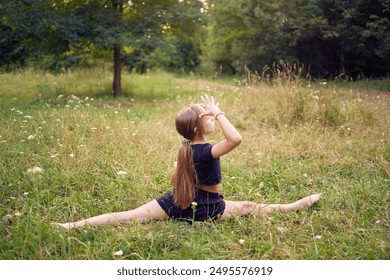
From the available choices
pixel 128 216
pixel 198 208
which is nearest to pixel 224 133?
pixel 198 208

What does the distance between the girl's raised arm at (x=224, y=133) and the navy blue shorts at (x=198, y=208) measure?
0.40 meters

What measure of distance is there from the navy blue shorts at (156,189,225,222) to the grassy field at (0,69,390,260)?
7 centimetres

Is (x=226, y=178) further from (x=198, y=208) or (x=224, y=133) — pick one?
(x=224, y=133)

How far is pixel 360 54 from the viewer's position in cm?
1050

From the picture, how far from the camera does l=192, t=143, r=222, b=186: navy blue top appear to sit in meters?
2.71

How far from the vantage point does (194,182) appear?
9.23 ft

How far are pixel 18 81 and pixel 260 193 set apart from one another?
7.22 m

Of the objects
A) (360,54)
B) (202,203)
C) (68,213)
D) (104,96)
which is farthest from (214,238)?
(360,54)

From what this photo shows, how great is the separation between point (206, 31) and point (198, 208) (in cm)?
911

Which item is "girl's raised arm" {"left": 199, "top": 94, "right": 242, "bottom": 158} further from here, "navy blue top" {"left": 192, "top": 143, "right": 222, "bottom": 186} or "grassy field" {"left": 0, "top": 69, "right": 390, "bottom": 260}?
"grassy field" {"left": 0, "top": 69, "right": 390, "bottom": 260}

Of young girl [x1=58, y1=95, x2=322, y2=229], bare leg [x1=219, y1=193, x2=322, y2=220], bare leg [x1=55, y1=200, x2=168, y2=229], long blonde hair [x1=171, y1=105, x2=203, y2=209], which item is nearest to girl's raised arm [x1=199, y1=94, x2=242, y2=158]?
young girl [x1=58, y1=95, x2=322, y2=229]

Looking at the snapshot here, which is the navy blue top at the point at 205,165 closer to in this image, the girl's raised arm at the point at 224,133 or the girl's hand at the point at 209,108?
the girl's raised arm at the point at 224,133

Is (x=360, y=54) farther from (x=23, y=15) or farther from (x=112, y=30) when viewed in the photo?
(x=23, y=15)

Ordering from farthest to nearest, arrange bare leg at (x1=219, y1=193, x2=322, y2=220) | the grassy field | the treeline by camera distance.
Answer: the treeline
bare leg at (x1=219, y1=193, x2=322, y2=220)
the grassy field
